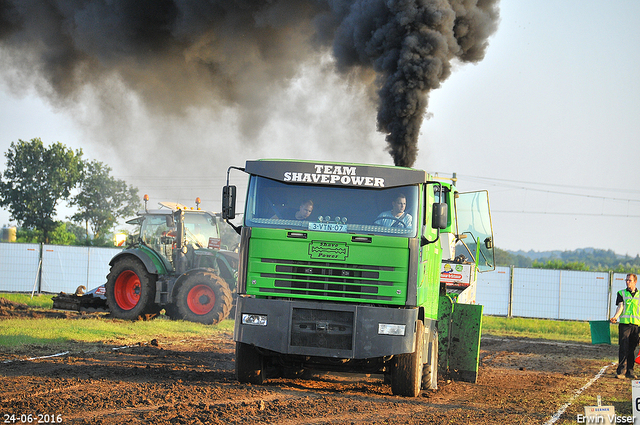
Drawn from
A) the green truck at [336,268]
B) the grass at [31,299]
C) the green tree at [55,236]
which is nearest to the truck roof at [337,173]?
the green truck at [336,268]

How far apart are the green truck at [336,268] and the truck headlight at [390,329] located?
0.04ft

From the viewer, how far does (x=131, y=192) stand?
43.1 m

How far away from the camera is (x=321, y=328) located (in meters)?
7.35

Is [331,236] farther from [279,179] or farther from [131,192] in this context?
[131,192]

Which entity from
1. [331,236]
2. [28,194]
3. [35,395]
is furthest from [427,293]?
[28,194]

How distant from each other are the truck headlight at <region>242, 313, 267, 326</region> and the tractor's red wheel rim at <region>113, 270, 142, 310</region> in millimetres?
8767

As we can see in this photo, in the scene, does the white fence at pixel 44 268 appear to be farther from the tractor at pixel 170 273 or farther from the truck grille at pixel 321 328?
the truck grille at pixel 321 328

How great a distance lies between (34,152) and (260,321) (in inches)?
1482

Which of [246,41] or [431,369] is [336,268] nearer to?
[431,369]

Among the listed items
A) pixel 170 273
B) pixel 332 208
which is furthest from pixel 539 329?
pixel 332 208

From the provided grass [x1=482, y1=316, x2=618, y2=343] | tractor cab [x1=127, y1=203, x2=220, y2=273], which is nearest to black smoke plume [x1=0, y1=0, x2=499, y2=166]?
tractor cab [x1=127, y1=203, x2=220, y2=273]

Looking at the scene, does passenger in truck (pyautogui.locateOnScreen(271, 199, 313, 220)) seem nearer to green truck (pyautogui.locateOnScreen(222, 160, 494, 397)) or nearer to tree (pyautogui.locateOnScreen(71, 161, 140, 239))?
green truck (pyautogui.locateOnScreen(222, 160, 494, 397))

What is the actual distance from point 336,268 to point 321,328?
68 centimetres

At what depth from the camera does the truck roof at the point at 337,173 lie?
7.65m
